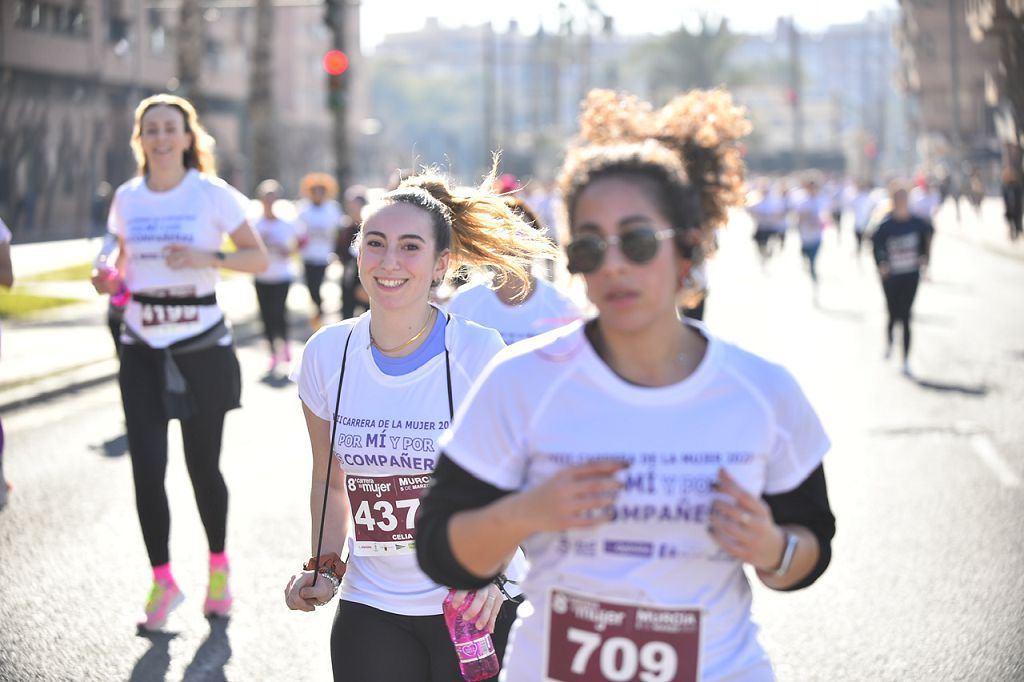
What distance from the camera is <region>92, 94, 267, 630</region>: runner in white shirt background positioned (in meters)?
6.29

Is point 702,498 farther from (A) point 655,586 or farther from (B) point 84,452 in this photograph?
(B) point 84,452

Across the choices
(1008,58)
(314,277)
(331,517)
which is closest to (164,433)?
(331,517)

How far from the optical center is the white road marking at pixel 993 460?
31.4ft

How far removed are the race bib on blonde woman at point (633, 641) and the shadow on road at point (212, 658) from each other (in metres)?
3.12

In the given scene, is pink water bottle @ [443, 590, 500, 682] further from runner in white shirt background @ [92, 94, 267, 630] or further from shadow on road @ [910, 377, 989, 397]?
shadow on road @ [910, 377, 989, 397]

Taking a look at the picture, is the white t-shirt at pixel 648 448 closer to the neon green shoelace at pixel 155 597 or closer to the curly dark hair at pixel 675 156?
the curly dark hair at pixel 675 156

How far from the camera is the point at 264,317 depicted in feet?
51.6

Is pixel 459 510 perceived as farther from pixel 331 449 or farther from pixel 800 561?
pixel 331 449

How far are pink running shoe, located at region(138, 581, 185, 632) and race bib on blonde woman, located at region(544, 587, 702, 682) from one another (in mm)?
3844

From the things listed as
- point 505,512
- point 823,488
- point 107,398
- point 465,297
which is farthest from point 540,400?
point 107,398

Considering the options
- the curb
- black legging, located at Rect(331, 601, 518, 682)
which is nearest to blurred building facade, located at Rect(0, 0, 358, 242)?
the curb

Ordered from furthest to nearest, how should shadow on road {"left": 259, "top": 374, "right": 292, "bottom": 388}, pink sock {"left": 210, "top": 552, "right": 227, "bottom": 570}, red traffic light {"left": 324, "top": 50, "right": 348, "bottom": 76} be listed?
1. red traffic light {"left": 324, "top": 50, "right": 348, "bottom": 76}
2. shadow on road {"left": 259, "top": 374, "right": 292, "bottom": 388}
3. pink sock {"left": 210, "top": 552, "right": 227, "bottom": 570}

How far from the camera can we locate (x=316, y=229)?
58.1ft

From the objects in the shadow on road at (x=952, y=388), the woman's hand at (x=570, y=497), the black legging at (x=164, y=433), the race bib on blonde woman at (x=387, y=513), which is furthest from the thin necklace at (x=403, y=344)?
the shadow on road at (x=952, y=388)
